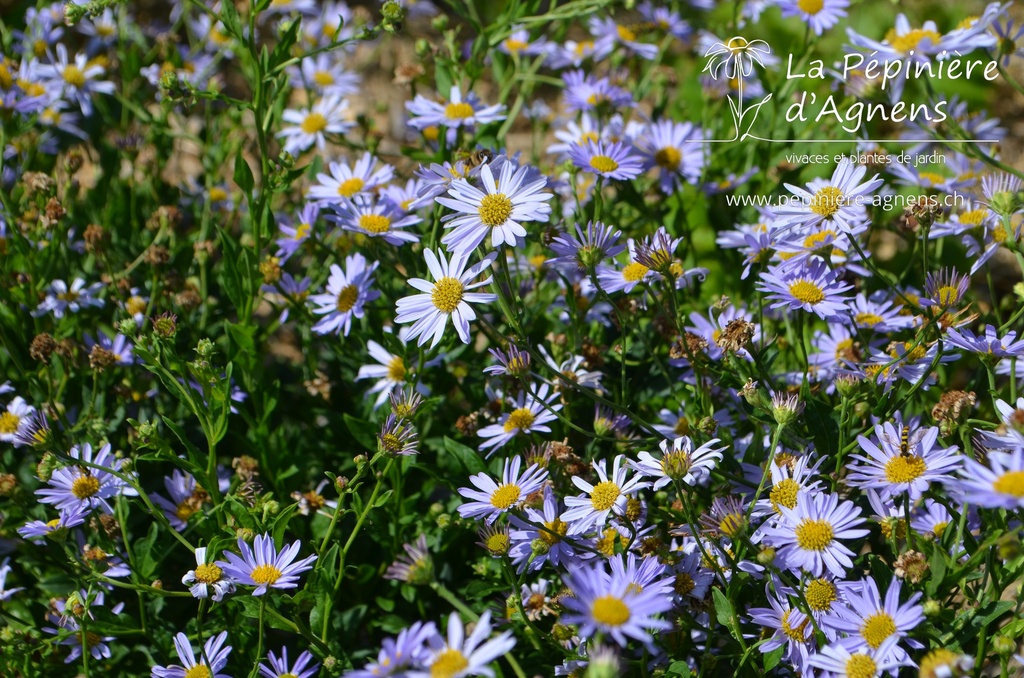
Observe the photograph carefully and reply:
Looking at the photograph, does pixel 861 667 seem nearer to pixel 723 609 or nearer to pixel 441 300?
pixel 723 609

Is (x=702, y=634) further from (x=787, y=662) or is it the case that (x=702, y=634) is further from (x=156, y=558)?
(x=156, y=558)

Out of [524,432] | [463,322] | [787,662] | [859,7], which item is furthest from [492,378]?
[859,7]

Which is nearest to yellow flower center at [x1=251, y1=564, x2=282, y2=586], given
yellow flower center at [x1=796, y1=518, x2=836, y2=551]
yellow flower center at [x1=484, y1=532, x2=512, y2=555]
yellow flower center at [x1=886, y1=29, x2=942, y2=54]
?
yellow flower center at [x1=484, y1=532, x2=512, y2=555]

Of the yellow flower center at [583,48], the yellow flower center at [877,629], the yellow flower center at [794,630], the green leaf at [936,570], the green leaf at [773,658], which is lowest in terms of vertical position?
the green leaf at [773,658]

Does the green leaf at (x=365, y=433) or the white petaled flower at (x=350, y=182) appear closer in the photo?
the green leaf at (x=365, y=433)

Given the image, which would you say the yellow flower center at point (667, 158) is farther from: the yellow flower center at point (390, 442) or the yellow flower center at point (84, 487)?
the yellow flower center at point (84, 487)

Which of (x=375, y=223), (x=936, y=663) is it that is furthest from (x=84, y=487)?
(x=936, y=663)

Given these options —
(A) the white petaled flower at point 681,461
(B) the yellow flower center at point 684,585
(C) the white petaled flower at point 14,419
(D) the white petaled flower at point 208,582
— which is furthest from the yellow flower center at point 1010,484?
(C) the white petaled flower at point 14,419

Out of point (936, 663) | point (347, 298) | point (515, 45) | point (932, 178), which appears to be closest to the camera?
point (936, 663)
